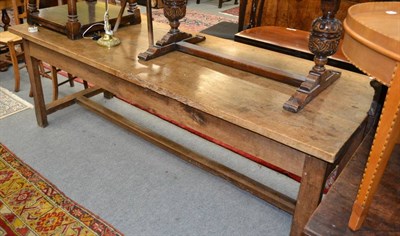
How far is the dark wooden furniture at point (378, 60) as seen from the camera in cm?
60

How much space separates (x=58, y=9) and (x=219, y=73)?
1395mm

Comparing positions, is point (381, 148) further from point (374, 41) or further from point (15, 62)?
point (15, 62)

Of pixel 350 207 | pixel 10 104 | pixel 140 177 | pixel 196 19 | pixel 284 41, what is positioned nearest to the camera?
pixel 350 207

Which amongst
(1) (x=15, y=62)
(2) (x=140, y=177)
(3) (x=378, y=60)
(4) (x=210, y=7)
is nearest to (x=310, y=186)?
(3) (x=378, y=60)

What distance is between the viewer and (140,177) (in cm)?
207

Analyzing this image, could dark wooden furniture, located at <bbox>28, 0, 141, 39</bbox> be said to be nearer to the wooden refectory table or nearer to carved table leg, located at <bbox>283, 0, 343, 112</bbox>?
the wooden refectory table

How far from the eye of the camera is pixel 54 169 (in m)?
2.12

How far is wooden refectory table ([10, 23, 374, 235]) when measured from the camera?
1.15m

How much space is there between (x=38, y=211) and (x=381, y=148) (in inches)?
65.4

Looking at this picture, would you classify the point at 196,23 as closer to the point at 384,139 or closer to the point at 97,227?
the point at 97,227

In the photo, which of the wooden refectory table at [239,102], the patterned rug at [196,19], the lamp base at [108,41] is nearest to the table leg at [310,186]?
the wooden refectory table at [239,102]

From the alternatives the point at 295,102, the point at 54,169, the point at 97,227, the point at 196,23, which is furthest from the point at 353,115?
the point at 196,23

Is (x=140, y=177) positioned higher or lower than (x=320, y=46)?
lower

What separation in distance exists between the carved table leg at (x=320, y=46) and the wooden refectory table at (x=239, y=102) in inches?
1.5
